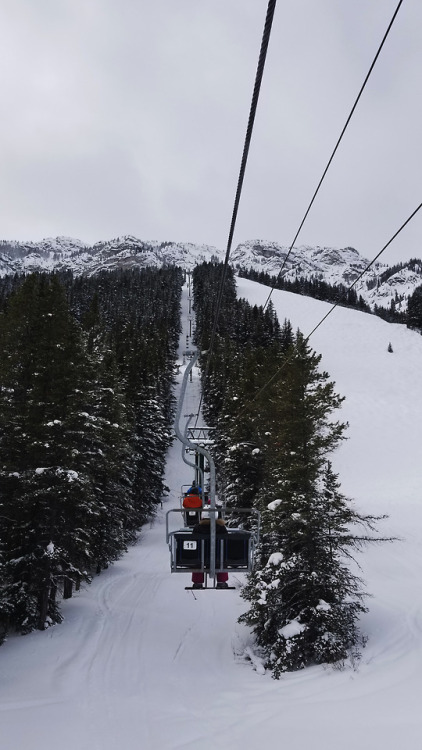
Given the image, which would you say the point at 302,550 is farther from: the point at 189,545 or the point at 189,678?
the point at 189,545

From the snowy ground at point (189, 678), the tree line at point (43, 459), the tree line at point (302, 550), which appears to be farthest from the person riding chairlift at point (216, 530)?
the tree line at point (43, 459)

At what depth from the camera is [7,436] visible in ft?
63.7

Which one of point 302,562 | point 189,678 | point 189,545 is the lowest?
point 189,678

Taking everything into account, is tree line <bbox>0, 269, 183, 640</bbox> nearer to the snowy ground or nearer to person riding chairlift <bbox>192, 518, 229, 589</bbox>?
the snowy ground

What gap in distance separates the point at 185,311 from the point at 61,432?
479ft

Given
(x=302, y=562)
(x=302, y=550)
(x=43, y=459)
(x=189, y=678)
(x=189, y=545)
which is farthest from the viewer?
(x=43, y=459)

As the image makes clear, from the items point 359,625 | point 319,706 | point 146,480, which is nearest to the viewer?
point 319,706

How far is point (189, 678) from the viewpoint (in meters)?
15.5

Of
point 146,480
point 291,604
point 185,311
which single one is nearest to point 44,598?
Result: point 291,604

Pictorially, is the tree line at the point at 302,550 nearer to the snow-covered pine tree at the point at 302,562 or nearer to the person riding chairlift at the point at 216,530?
the snow-covered pine tree at the point at 302,562

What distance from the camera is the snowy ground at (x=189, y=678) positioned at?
1094 centimetres

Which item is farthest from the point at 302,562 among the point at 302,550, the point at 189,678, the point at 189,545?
the point at 189,545

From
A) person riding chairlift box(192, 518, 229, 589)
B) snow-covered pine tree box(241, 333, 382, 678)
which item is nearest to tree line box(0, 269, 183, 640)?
person riding chairlift box(192, 518, 229, 589)

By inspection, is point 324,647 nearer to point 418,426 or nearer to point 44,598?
point 44,598
